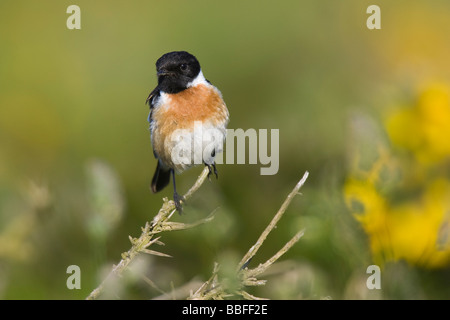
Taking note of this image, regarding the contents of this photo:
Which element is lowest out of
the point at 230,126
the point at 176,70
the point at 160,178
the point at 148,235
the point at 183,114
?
the point at 148,235

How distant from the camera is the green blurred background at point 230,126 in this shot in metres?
1.87

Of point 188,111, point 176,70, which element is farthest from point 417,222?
point 176,70

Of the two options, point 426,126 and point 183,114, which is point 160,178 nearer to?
point 183,114

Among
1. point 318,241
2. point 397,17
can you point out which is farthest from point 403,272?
point 397,17

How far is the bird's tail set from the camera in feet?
9.84

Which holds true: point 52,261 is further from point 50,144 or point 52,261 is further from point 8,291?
point 50,144

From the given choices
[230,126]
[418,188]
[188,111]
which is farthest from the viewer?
[230,126]

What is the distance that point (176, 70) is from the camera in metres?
2.64

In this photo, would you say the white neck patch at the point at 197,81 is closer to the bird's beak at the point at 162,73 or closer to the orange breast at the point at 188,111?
the orange breast at the point at 188,111

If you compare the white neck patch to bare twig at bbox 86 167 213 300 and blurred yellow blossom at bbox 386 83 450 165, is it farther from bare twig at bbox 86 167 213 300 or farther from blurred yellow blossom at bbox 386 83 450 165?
bare twig at bbox 86 167 213 300

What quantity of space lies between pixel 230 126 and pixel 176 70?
1.49 m

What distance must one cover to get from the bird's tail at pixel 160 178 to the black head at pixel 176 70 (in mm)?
413

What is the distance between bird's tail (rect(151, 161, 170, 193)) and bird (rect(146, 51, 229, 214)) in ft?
0.17

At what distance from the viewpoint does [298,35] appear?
6367mm
